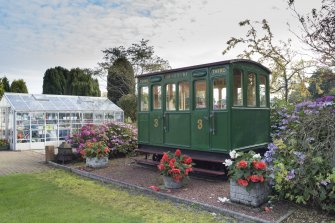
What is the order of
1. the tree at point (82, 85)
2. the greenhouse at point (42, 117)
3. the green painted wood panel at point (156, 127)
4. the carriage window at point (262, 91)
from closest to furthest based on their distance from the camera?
the carriage window at point (262, 91) < the green painted wood panel at point (156, 127) < the greenhouse at point (42, 117) < the tree at point (82, 85)

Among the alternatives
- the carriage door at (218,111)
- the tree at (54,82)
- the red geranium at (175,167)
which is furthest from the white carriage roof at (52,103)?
the tree at (54,82)

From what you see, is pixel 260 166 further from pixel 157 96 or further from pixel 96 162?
pixel 96 162

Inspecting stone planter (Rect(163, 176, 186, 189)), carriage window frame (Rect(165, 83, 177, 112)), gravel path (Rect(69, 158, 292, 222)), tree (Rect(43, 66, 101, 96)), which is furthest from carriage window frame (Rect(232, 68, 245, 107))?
tree (Rect(43, 66, 101, 96))

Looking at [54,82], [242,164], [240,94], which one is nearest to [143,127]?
[240,94]

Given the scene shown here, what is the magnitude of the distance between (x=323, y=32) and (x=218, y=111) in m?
3.10

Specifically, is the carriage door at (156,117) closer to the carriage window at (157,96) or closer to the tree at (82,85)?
the carriage window at (157,96)

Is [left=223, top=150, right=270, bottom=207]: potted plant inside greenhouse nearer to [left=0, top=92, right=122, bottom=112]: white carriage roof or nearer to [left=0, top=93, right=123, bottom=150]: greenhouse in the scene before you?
[left=0, top=93, right=123, bottom=150]: greenhouse

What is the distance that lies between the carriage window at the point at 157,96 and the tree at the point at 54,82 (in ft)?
86.8

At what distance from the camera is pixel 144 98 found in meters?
9.01

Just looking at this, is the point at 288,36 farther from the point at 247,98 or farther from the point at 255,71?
the point at 247,98

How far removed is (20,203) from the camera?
5359mm

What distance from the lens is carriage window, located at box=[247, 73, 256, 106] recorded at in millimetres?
7277

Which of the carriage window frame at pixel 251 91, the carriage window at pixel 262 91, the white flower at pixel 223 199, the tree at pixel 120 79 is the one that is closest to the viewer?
the white flower at pixel 223 199

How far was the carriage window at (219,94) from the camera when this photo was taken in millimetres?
6652
